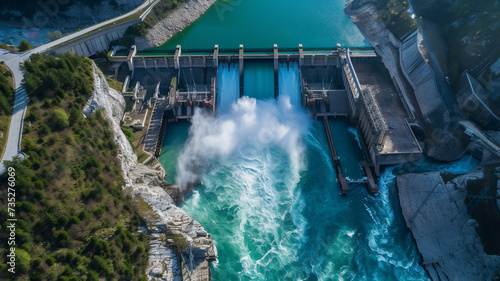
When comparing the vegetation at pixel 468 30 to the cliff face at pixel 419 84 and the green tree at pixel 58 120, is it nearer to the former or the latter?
the cliff face at pixel 419 84

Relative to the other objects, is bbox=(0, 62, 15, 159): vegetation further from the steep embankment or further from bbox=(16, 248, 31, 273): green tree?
the steep embankment

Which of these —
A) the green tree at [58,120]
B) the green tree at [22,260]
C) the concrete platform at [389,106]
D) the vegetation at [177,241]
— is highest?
the concrete platform at [389,106]

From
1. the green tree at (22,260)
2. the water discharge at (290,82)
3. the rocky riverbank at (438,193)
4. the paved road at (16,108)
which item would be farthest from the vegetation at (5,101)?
the rocky riverbank at (438,193)

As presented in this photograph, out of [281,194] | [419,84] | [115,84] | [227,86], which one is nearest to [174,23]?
[115,84]

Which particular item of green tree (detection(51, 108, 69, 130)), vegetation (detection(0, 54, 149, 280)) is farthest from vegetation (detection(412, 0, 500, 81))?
green tree (detection(51, 108, 69, 130))

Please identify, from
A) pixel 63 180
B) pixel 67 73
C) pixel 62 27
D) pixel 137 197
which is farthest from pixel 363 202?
pixel 62 27

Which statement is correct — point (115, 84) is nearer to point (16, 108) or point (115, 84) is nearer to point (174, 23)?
point (16, 108)
